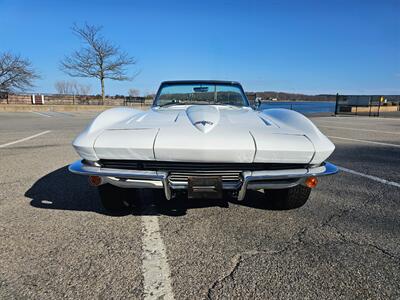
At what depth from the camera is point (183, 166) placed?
2287 millimetres

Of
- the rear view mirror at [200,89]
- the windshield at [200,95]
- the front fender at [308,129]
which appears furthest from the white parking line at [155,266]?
the rear view mirror at [200,89]

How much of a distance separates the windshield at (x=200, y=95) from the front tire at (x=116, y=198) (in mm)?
1788

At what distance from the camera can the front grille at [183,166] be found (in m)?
2.28

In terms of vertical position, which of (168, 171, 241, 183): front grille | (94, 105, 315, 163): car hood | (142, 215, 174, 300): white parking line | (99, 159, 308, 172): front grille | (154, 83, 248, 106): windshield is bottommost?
(142, 215, 174, 300): white parking line

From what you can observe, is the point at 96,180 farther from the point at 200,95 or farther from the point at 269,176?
the point at 200,95

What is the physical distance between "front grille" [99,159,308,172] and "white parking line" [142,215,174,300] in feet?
1.91

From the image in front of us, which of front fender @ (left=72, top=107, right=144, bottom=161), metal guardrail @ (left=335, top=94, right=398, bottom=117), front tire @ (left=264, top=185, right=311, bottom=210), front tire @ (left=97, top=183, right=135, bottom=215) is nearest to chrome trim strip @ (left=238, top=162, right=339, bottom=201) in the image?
front tire @ (left=264, top=185, right=311, bottom=210)

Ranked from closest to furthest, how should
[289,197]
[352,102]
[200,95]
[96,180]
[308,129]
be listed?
1. [96,180]
2. [308,129]
3. [289,197]
4. [200,95]
5. [352,102]

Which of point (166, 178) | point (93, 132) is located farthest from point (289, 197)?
point (93, 132)

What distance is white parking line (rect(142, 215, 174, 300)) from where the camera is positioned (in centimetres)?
176

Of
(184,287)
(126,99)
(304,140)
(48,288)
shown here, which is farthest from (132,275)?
(126,99)

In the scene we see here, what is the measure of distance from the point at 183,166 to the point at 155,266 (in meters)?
0.74

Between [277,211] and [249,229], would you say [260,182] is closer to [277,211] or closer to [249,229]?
[249,229]

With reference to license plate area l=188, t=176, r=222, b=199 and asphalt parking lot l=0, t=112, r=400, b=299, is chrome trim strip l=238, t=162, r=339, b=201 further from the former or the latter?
asphalt parking lot l=0, t=112, r=400, b=299
